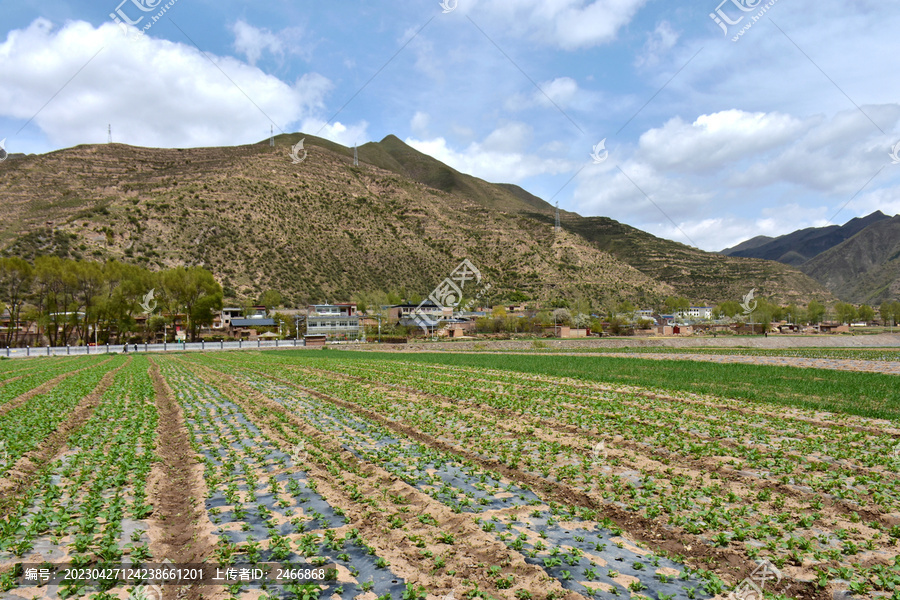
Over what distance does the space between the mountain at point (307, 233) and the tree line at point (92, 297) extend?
42.5 feet

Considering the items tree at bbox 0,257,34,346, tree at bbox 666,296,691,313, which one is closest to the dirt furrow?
tree at bbox 0,257,34,346

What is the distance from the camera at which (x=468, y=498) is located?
8.27 m

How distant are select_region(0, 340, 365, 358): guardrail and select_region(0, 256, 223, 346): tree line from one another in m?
7.15

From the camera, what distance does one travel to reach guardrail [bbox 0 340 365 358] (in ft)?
192

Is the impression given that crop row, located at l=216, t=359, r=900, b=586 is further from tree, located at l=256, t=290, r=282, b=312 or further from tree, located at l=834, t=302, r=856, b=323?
tree, located at l=834, t=302, r=856, b=323

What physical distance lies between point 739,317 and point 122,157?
161 m

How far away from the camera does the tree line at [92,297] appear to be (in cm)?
6762

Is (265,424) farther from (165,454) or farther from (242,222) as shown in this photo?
(242,222)

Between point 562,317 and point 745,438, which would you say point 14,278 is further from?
point 562,317

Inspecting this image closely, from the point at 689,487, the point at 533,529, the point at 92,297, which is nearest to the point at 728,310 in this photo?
the point at 689,487

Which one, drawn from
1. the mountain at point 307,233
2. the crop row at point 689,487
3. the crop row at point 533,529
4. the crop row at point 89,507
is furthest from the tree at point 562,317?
the crop row at point 89,507

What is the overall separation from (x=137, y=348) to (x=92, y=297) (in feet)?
40.8

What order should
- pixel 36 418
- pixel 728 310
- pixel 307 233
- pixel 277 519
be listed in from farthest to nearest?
pixel 728 310, pixel 307 233, pixel 36 418, pixel 277 519

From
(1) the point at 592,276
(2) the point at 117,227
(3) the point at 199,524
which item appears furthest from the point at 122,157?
(3) the point at 199,524
